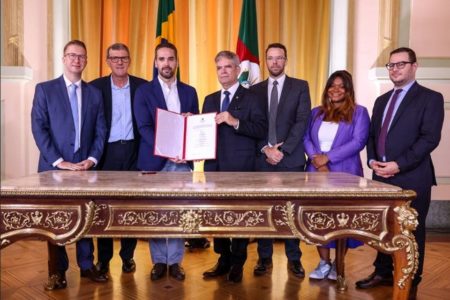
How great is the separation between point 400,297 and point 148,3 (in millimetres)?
4279

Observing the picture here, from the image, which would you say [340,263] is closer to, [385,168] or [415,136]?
[385,168]

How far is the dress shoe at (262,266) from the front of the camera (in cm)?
351

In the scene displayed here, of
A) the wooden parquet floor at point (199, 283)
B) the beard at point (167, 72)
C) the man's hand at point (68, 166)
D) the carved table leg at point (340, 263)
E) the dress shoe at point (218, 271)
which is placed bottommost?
the wooden parquet floor at point (199, 283)

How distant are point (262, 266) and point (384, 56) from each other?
273 centimetres

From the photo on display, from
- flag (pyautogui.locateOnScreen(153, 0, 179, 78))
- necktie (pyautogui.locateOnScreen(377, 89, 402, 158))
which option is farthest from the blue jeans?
flag (pyautogui.locateOnScreen(153, 0, 179, 78))

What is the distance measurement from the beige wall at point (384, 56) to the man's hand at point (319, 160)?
6.12 ft

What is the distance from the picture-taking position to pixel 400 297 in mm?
2193

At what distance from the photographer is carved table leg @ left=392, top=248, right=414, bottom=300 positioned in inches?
84.7

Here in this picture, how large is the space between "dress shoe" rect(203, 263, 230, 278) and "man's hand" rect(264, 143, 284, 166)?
2.95 feet

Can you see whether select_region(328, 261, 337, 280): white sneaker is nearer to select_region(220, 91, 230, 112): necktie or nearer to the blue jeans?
the blue jeans

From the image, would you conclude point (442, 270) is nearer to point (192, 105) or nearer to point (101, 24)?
point (192, 105)

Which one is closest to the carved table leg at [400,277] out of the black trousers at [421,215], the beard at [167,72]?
the black trousers at [421,215]

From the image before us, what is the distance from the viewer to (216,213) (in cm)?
214

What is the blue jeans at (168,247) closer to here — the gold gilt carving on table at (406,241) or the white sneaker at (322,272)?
the white sneaker at (322,272)
